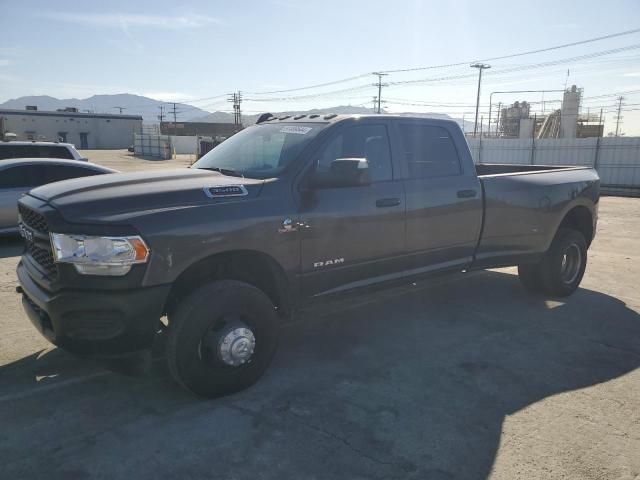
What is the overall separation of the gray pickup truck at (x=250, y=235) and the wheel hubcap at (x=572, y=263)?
1157 mm

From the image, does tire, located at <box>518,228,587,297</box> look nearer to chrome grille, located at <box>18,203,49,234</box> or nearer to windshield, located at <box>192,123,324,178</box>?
windshield, located at <box>192,123,324,178</box>

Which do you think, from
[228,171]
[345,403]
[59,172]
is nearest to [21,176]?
[59,172]

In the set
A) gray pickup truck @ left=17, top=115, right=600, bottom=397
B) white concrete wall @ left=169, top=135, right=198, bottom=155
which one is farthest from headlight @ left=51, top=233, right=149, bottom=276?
white concrete wall @ left=169, top=135, right=198, bottom=155

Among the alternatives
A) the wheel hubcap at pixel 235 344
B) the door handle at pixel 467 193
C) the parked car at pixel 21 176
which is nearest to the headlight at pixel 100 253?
the wheel hubcap at pixel 235 344

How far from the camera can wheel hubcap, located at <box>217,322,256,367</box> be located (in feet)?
11.3

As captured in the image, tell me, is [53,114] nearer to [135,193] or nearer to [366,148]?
[366,148]

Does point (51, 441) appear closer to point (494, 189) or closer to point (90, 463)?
point (90, 463)

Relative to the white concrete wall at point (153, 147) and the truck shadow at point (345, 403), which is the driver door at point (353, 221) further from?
the white concrete wall at point (153, 147)

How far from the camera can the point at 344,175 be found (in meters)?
3.73

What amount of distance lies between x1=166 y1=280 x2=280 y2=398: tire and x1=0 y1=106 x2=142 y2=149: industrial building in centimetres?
7385

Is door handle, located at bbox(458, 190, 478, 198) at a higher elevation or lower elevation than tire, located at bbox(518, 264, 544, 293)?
higher

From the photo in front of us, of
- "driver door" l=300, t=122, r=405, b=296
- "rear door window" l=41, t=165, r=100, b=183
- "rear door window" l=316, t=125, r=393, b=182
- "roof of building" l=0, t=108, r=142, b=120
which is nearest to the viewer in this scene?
"driver door" l=300, t=122, r=405, b=296

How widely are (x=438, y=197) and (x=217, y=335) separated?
8.00ft

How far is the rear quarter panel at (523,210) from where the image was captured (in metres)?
5.27
